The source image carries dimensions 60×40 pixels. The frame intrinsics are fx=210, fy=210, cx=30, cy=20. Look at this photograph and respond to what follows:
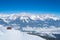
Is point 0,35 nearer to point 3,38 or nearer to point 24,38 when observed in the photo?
point 3,38

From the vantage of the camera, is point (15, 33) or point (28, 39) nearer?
point (28, 39)

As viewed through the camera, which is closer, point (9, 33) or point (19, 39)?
point (19, 39)

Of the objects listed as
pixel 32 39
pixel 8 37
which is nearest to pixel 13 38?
pixel 8 37

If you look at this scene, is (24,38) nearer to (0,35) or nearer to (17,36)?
(17,36)

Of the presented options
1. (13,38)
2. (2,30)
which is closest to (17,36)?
(13,38)

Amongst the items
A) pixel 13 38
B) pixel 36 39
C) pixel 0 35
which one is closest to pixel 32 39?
pixel 36 39

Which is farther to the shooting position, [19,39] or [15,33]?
[15,33]

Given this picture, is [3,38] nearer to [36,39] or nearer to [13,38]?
[13,38]
